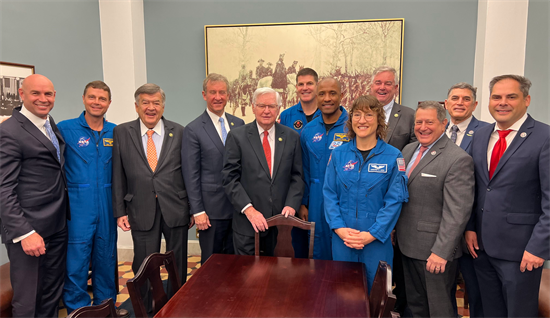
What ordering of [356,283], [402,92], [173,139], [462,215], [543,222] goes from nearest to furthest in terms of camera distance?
[356,283], [543,222], [462,215], [173,139], [402,92]

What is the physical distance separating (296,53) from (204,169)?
240 centimetres

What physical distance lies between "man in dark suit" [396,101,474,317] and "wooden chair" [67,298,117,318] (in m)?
2.00

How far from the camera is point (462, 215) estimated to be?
2299 mm

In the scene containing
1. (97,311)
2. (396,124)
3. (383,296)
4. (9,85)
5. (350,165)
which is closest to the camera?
(97,311)

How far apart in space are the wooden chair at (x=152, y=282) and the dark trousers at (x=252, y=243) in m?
0.82

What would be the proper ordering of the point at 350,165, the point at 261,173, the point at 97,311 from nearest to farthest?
the point at 97,311 < the point at 350,165 < the point at 261,173

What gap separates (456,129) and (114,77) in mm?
4251

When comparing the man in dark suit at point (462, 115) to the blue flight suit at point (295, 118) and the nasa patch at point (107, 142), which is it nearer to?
the blue flight suit at point (295, 118)

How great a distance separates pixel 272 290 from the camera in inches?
71.5

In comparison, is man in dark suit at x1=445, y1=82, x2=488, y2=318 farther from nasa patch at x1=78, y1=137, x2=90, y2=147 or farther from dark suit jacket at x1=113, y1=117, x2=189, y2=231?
nasa patch at x1=78, y1=137, x2=90, y2=147

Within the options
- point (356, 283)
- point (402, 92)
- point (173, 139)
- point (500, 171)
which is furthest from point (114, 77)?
point (500, 171)

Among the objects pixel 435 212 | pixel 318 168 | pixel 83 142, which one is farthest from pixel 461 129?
pixel 83 142

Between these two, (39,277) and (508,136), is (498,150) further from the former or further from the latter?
(39,277)

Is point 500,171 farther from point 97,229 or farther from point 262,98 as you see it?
point 97,229
